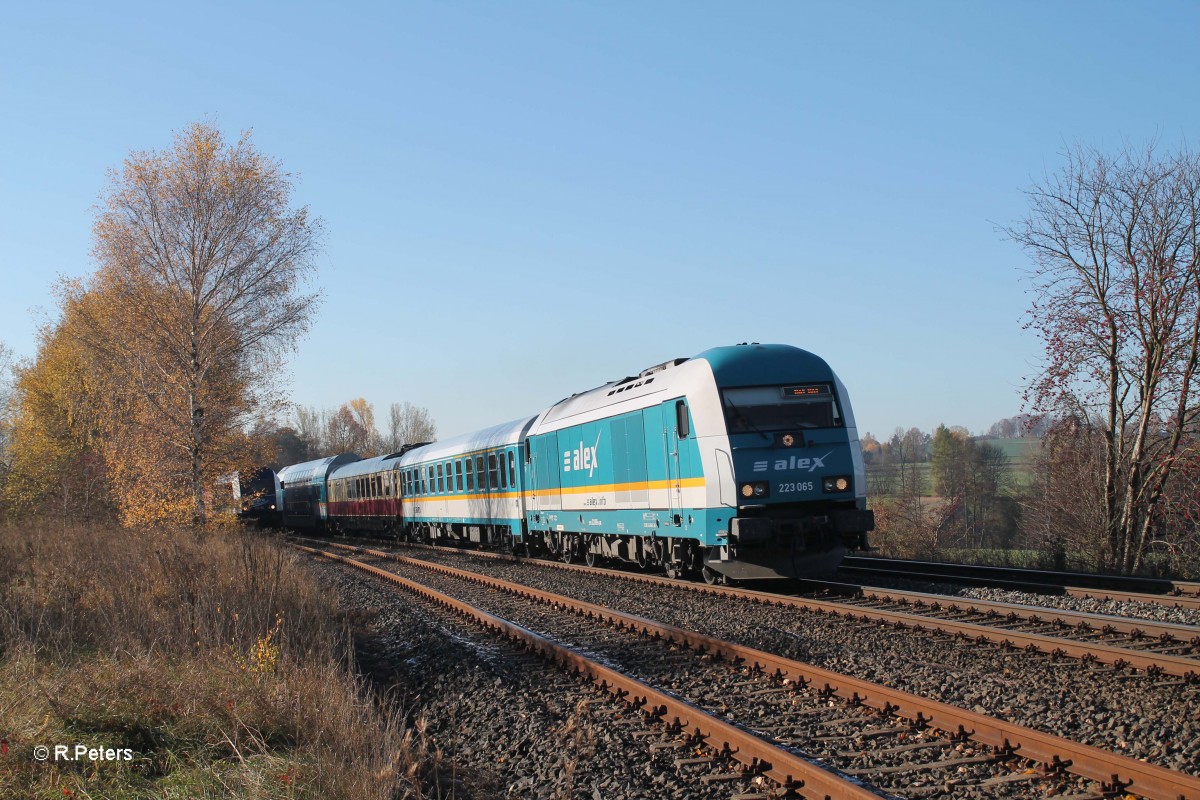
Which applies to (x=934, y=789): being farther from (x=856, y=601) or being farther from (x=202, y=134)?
(x=202, y=134)

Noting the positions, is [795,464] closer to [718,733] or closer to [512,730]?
[512,730]

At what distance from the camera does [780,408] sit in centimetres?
1250

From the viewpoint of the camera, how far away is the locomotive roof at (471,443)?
2198 centimetres

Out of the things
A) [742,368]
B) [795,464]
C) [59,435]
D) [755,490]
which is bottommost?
[755,490]

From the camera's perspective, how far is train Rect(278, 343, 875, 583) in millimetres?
12141

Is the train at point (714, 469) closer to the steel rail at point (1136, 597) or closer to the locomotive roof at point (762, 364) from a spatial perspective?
the locomotive roof at point (762, 364)

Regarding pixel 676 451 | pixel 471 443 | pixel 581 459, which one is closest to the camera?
pixel 676 451

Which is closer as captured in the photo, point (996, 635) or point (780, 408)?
point (996, 635)

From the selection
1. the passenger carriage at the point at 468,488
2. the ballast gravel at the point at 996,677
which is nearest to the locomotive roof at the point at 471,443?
Result: the passenger carriage at the point at 468,488

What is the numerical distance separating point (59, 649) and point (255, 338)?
18.6 m

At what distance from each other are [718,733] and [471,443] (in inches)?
805

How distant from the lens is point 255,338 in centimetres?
2545

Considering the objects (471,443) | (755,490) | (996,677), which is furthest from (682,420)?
(471,443)

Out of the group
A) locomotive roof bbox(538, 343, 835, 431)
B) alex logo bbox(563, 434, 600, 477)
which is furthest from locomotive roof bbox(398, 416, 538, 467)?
locomotive roof bbox(538, 343, 835, 431)
